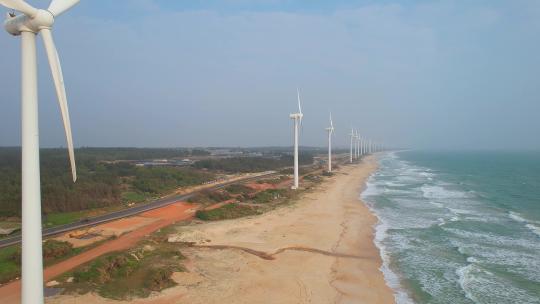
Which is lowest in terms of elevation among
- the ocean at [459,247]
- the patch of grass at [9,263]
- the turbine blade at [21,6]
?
the ocean at [459,247]

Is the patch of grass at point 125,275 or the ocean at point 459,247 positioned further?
the ocean at point 459,247

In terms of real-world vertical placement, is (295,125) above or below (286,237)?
above

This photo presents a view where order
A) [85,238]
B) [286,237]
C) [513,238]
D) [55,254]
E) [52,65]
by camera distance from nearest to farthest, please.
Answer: [52,65], [55,254], [85,238], [286,237], [513,238]

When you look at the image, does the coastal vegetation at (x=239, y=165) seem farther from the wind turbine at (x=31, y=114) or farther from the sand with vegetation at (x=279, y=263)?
the wind turbine at (x=31, y=114)

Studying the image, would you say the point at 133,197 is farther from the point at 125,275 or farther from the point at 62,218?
the point at 125,275

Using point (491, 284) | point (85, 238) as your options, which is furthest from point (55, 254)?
point (491, 284)

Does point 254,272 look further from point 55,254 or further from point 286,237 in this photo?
point 55,254

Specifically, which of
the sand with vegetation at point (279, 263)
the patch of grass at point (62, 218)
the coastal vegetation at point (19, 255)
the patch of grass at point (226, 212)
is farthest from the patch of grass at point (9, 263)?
the patch of grass at point (226, 212)

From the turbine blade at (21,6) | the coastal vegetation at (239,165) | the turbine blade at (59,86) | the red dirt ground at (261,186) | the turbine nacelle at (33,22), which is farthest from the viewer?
the coastal vegetation at (239,165)
